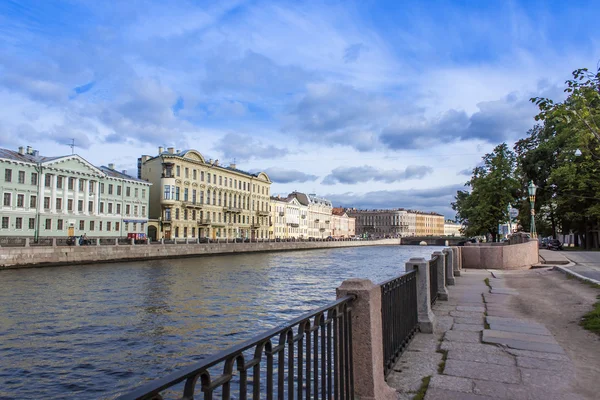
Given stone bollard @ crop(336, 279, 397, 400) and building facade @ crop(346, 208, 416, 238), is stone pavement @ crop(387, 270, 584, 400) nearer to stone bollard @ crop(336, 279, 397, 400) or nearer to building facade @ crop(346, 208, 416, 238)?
stone bollard @ crop(336, 279, 397, 400)

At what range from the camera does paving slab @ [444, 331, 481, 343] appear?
6.77m

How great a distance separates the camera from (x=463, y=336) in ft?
23.1

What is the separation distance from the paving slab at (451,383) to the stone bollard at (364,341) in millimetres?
1089

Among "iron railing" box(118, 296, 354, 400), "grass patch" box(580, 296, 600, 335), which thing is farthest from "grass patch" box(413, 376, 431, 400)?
"grass patch" box(580, 296, 600, 335)

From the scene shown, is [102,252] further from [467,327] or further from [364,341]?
[364,341]

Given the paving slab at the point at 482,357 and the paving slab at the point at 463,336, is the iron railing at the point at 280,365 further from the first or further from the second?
the paving slab at the point at 463,336

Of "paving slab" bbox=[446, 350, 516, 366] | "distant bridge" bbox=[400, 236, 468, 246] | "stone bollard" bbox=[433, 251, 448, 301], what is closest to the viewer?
"paving slab" bbox=[446, 350, 516, 366]

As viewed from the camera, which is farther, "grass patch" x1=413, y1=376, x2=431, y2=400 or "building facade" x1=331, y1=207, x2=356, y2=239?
"building facade" x1=331, y1=207, x2=356, y2=239

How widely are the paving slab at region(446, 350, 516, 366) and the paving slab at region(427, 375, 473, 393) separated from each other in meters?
0.83

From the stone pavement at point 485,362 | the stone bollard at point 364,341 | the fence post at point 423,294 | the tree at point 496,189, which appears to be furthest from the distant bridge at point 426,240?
the stone bollard at point 364,341

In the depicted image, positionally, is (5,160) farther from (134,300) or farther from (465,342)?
(465,342)

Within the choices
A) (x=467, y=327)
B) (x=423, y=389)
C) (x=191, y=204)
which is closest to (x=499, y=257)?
(x=467, y=327)

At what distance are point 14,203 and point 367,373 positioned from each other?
4784 centimetres

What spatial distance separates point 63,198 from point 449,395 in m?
50.6
